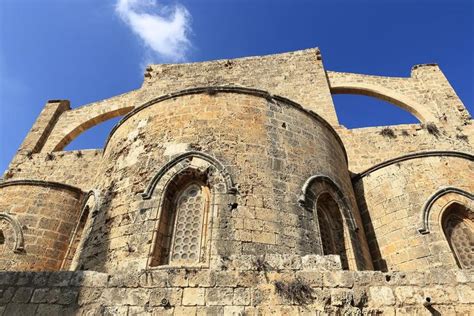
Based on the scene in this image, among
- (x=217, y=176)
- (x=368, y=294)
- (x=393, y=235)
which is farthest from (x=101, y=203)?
(x=393, y=235)

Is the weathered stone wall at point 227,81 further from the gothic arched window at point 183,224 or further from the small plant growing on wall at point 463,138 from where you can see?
the gothic arched window at point 183,224

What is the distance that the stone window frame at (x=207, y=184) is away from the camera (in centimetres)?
513

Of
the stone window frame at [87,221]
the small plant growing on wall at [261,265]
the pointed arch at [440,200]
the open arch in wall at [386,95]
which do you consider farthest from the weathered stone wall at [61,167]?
the open arch in wall at [386,95]

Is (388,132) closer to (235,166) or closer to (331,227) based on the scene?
(331,227)

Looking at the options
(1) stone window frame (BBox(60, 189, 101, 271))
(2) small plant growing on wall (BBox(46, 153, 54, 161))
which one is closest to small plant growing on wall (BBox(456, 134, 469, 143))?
(1) stone window frame (BBox(60, 189, 101, 271))

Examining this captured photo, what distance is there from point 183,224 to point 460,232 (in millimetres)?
5307

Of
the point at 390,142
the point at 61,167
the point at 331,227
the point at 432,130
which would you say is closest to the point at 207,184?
the point at 331,227

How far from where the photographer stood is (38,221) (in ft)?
26.3

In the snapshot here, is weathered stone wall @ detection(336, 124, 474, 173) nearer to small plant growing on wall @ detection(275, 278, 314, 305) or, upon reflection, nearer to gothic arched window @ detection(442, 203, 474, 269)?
gothic arched window @ detection(442, 203, 474, 269)

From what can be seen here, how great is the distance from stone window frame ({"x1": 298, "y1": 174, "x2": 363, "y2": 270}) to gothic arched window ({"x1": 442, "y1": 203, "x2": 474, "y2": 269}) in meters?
1.89

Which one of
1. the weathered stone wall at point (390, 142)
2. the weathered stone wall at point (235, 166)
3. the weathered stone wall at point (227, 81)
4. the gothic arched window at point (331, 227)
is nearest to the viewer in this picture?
the weathered stone wall at point (235, 166)

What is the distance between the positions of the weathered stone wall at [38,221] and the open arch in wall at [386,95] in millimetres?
10030

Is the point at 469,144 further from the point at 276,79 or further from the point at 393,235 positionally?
the point at 276,79

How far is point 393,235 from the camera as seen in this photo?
679cm
